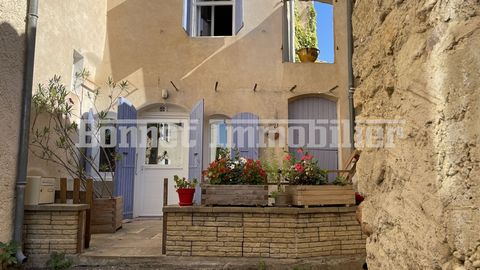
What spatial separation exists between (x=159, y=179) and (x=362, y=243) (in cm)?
462

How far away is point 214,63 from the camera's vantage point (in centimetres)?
817

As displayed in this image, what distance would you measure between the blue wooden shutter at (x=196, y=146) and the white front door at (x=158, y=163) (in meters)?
0.61

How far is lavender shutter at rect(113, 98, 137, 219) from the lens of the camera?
25.0 ft

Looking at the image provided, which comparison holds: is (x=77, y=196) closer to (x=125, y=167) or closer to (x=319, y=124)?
(x=125, y=167)

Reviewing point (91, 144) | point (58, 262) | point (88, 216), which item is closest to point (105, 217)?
point (88, 216)

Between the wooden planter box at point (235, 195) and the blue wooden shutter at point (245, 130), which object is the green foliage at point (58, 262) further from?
the blue wooden shutter at point (245, 130)

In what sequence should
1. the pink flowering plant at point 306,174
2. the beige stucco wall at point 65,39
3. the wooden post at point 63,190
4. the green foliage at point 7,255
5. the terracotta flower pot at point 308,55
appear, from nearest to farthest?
1. the green foliage at point 7,255
2. the pink flowering plant at point 306,174
3. the wooden post at point 63,190
4. the beige stucco wall at point 65,39
5. the terracotta flower pot at point 308,55

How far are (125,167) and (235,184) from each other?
12.2 ft

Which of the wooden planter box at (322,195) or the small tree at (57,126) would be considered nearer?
the wooden planter box at (322,195)

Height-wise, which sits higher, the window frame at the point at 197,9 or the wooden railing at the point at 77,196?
the window frame at the point at 197,9

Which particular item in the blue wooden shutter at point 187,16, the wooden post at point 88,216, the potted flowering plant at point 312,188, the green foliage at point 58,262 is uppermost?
the blue wooden shutter at point 187,16

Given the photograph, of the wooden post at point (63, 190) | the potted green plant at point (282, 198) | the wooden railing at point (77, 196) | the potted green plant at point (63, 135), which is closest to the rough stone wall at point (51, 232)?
the wooden railing at point (77, 196)

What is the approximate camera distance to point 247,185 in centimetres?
463

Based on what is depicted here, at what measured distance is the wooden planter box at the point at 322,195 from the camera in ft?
15.1
